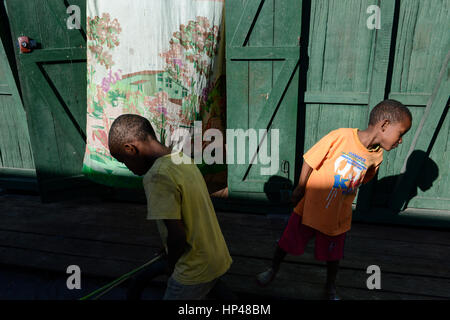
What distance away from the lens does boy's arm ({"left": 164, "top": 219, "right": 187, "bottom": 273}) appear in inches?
56.9

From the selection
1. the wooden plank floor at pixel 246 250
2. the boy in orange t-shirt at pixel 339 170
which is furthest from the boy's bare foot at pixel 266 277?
the boy in orange t-shirt at pixel 339 170

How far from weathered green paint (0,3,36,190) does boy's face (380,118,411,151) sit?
163 inches

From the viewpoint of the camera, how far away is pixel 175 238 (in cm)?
146

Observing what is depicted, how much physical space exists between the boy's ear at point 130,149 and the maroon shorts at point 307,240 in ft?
4.22

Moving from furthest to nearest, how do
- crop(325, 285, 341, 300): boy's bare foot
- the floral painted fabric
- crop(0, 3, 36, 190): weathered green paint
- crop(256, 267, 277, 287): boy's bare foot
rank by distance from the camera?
crop(0, 3, 36, 190): weathered green paint
the floral painted fabric
crop(256, 267, 277, 287): boy's bare foot
crop(325, 285, 341, 300): boy's bare foot

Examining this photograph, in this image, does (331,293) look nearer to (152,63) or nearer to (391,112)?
(391,112)

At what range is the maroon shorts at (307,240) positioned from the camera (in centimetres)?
215

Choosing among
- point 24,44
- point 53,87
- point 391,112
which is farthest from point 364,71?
point 24,44

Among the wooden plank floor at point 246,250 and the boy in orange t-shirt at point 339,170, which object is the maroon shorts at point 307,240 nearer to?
the boy in orange t-shirt at point 339,170

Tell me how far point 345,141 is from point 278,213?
170cm

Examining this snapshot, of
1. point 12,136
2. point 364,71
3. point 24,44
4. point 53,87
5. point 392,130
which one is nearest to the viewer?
point 392,130

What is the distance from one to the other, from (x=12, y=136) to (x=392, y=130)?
14.8 feet

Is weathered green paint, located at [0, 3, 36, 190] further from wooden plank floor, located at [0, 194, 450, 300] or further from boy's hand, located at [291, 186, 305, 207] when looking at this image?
boy's hand, located at [291, 186, 305, 207]

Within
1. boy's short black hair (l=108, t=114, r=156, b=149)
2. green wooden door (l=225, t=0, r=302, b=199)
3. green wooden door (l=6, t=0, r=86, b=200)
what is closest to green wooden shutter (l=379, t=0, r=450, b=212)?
green wooden door (l=225, t=0, r=302, b=199)
